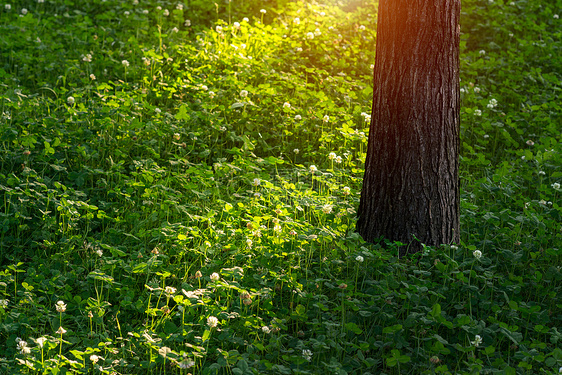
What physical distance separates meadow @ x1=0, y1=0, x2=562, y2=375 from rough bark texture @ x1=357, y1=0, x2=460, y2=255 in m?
0.26

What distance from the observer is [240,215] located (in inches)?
187

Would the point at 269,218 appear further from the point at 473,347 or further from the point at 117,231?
the point at 473,347

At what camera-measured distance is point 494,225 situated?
454cm

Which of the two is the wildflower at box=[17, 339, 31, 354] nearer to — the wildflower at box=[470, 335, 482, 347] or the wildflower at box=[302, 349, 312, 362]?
the wildflower at box=[302, 349, 312, 362]

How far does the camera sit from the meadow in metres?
3.36

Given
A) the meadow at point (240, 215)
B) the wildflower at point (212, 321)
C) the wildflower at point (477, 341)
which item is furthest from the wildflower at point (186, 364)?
the wildflower at point (477, 341)

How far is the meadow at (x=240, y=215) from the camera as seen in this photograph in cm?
336

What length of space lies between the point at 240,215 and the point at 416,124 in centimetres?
165

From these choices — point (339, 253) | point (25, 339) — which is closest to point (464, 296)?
point (339, 253)

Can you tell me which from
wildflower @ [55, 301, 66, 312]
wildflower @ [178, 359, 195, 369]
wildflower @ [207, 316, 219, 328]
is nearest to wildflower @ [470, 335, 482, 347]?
wildflower @ [207, 316, 219, 328]

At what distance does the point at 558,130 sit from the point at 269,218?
4151mm

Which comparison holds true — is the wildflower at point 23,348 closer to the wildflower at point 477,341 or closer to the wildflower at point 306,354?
the wildflower at point 306,354

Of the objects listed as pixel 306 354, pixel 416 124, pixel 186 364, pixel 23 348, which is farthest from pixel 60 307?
pixel 416 124

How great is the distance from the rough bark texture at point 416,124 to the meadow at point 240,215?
0.26m
